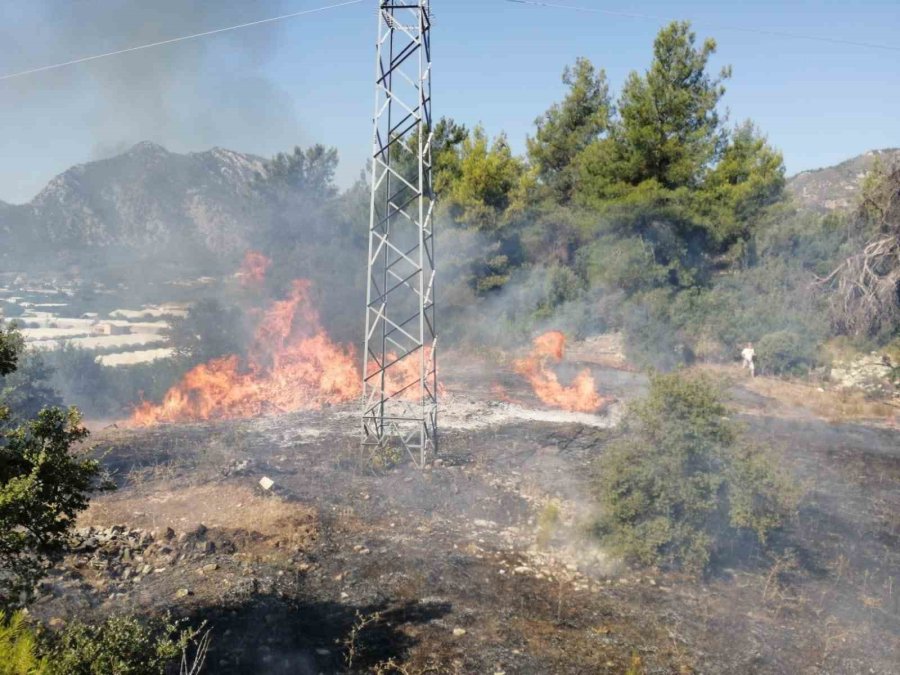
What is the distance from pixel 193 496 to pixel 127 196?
189ft

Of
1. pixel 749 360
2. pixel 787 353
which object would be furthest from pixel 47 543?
pixel 787 353

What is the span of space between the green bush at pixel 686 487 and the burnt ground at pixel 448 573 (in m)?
0.45

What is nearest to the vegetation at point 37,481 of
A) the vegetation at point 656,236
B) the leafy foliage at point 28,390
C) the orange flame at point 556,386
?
the leafy foliage at point 28,390

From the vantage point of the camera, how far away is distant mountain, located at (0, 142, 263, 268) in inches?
2200

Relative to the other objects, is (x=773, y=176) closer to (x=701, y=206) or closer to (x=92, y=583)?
(x=701, y=206)

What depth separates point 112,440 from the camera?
15477mm

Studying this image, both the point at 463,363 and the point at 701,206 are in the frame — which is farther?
the point at 701,206

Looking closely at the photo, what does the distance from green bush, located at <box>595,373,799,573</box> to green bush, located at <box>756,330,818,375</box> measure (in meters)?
16.2

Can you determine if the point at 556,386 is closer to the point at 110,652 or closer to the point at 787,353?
the point at 787,353

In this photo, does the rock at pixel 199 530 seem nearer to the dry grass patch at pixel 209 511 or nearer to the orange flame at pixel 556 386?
the dry grass patch at pixel 209 511

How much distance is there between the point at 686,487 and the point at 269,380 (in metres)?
14.7

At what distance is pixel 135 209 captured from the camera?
60625 mm

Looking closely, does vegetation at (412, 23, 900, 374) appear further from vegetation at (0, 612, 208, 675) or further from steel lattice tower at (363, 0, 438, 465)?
vegetation at (0, 612, 208, 675)

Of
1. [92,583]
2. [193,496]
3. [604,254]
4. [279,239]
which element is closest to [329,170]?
[279,239]
